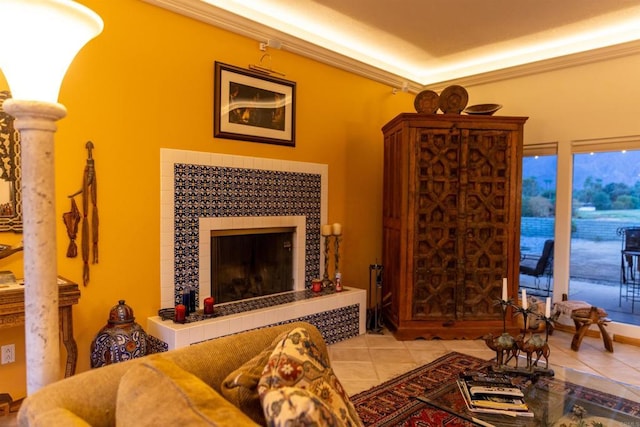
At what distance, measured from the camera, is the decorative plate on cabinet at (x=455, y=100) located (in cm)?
416

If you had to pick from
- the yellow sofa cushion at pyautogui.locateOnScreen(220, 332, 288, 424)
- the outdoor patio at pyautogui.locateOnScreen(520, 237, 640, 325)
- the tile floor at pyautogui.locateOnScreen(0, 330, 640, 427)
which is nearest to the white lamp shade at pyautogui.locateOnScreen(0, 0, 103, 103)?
the yellow sofa cushion at pyautogui.locateOnScreen(220, 332, 288, 424)

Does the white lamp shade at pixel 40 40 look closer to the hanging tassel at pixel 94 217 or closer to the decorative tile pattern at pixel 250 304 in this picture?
the hanging tassel at pixel 94 217

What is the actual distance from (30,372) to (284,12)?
3347mm

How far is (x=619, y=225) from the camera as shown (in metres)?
4.20

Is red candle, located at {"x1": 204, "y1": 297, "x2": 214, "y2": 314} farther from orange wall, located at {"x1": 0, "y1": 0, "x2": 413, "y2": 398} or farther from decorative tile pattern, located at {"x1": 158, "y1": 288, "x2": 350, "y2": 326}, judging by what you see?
orange wall, located at {"x1": 0, "y1": 0, "x2": 413, "y2": 398}

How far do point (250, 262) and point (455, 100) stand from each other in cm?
256

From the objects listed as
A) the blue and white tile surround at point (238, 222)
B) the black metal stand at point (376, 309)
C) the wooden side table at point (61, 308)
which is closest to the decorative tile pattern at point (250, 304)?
the blue and white tile surround at point (238, 222)

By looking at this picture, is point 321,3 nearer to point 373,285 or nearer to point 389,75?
point 389,75

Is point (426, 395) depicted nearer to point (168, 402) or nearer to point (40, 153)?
point (168, 402)

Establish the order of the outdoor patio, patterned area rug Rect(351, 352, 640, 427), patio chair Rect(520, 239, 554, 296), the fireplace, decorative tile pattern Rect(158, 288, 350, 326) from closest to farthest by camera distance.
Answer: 1. patterned area rug Rect(351, 352, 640, 427)
2. decorative tile pattern Rect(158, 288, 350, 326)
3. the fireplace
4. the outdoor patio
5. patio chair Rect(520, 239, 554, 296)

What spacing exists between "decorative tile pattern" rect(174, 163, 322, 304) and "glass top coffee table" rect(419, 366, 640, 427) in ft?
6.64

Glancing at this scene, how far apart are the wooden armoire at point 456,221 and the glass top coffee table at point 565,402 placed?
63.0 inches

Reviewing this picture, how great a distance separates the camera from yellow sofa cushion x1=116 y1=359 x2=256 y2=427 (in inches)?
36.4

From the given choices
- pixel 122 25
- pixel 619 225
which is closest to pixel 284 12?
pixel 122 25
